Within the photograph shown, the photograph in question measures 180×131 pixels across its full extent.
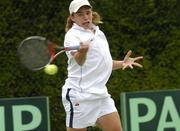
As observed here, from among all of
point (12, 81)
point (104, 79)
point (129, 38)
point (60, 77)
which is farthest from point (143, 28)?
point (104, 79)

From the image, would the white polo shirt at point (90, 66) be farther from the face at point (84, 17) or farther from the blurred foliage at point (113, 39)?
the blurred foliage at point (113, 39)

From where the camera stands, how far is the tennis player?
18.8 ft

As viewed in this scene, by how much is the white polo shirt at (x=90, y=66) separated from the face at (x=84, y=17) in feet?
0.13

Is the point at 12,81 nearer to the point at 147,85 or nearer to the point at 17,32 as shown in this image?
the point at 17,32

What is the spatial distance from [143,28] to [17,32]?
57.7 inches

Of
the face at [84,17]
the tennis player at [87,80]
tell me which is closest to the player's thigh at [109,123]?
the tennis player at [87,80]

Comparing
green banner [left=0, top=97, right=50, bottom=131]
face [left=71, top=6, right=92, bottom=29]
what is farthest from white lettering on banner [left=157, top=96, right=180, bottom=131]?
face [left=71, top=6, right=92, bottom=29]

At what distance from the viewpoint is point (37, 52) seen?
5840 millimetres

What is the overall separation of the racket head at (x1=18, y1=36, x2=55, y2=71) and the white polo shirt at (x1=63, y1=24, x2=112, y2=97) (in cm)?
17

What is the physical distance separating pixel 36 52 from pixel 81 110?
592mm

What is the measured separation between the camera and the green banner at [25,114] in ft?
21.7

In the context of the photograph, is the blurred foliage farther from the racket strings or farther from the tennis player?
the tennis player

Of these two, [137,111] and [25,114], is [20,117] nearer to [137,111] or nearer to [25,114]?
[25,114]

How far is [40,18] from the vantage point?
7.85 m
